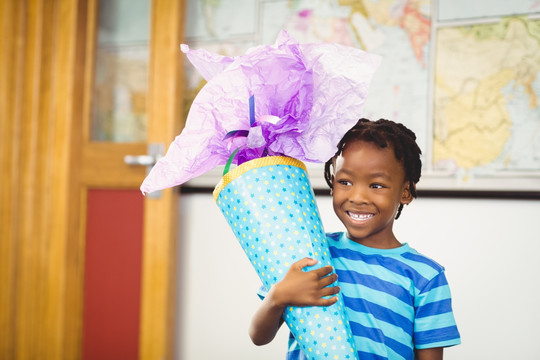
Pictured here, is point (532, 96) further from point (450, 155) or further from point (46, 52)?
point (46, 52)

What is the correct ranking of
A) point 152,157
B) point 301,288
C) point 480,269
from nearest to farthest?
point 301,288, point 480,269, point 152,157

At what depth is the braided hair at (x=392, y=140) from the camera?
94 cm

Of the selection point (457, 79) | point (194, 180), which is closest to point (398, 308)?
point (457, 79)

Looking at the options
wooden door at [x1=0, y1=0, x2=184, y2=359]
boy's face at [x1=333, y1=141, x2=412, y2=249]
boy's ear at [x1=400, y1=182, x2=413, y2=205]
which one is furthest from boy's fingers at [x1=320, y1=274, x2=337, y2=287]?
wooden door at [x1=0, y1=0, x2=184, y2=359]

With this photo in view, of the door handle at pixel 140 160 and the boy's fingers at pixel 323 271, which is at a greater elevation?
the door handle at pixel 140 160

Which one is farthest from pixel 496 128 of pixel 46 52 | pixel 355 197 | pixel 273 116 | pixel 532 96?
pixel 46 52

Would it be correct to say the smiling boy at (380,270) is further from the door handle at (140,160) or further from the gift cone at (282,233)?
the door handle at (140,160)

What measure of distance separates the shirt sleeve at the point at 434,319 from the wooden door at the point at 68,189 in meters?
1.25

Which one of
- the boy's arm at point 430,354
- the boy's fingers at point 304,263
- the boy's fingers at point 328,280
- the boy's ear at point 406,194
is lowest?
the boy's arm at point 430,354

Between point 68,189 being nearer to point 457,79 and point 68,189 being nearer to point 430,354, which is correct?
point 457,79

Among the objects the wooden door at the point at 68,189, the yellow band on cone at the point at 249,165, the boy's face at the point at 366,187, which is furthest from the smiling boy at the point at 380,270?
the wooden door at the point at 68,189

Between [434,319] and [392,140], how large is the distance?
324mm

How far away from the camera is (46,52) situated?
227cm

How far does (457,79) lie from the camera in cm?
172
